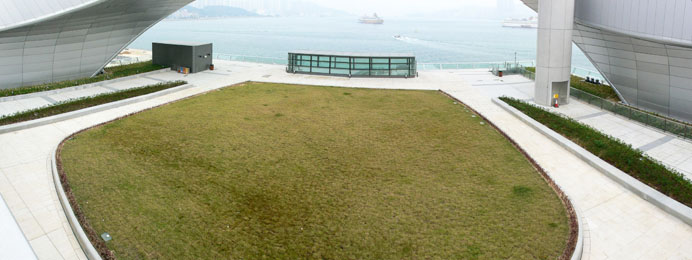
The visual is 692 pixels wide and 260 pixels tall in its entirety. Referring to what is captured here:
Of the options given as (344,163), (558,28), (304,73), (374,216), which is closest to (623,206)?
(374,216)

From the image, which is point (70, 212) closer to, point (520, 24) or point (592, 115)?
point (592, 115)

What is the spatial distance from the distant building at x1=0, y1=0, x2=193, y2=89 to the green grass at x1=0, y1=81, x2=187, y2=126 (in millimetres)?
4990

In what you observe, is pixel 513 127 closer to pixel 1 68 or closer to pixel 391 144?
pixel 391 144

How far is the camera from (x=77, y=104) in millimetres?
19188

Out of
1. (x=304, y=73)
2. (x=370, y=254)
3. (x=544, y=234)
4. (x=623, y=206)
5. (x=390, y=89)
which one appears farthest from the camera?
(x=304, y=73)

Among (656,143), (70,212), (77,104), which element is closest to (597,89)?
(656,143)

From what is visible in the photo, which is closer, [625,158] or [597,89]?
[625,158]

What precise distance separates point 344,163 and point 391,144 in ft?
8.61

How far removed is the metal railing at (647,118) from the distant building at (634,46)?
1665 millimetres

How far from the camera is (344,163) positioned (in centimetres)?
1273

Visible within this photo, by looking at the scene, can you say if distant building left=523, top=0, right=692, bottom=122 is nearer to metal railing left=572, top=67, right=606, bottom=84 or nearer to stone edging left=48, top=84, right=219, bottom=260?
metal railing left=572, top=67, right=606, bottom=84

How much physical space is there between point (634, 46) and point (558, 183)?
1133 centimetres

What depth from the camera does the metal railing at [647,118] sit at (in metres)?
15.5

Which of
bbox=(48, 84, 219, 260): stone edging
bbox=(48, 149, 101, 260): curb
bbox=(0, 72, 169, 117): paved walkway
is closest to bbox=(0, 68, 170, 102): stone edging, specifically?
bbox=(0, 72, 169, 117): paved walkway
